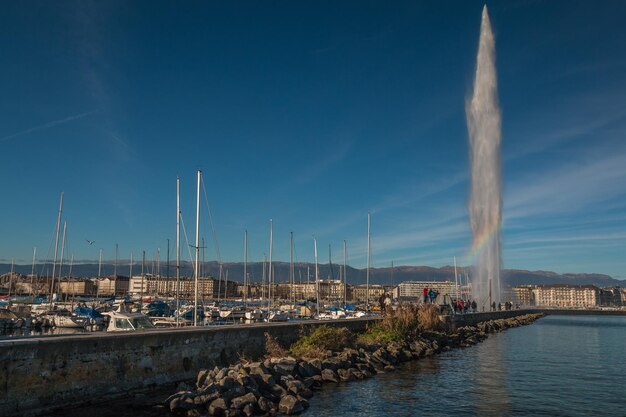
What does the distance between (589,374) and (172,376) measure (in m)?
20.4

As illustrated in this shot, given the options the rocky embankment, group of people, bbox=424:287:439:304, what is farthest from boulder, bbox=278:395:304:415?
group of people, bbox=424:287:439:304

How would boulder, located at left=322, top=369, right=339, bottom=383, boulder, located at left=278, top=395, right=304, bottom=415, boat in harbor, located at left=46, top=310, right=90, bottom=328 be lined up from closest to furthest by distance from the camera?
boulder, located at left=278, top=395, right=304, bottom=415 < boulder, located at left=322, top=369, right=339, bottom=383 < boat in harbor, located at left=46, top=310, right=90, bottom=328

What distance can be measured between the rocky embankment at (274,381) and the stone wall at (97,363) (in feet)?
3.44

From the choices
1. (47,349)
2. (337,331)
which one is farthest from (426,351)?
(47,349)

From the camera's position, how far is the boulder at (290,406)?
1584cm

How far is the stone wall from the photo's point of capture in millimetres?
13430

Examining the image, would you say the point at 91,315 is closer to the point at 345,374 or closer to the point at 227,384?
the point at 345,374

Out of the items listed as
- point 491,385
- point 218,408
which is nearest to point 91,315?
point 218,408

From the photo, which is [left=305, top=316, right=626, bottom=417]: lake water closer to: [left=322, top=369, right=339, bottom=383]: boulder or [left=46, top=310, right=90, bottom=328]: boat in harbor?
[left=322, top=369, right=339, bottom=383]: boulder

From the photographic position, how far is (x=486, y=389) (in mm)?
20578

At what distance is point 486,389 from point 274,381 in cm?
874

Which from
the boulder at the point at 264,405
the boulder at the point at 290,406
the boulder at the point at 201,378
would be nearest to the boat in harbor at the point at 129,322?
the boulder at the point at 201,378

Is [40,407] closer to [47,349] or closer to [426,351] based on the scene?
[47,349]

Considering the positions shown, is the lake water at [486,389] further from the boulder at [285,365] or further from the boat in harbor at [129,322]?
the boat in harbor at [129,322]
